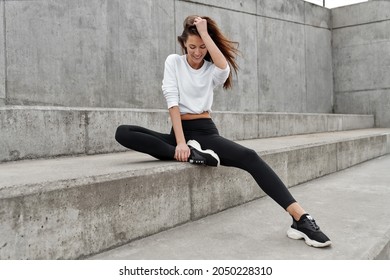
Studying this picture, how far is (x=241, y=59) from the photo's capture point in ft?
22.3

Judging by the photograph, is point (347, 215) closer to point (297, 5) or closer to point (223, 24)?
point (223, 24)

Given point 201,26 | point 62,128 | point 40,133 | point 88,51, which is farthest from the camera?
point 88,51

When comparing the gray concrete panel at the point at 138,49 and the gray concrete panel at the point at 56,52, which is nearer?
the gray concrete panel at the point at 56,52

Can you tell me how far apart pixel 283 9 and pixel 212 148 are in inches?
257

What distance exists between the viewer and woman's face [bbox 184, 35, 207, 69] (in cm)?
228

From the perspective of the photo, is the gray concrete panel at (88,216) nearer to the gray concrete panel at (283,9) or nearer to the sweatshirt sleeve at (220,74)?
the sweatshirt sleeve at (220,74)

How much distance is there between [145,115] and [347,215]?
6.85 ft

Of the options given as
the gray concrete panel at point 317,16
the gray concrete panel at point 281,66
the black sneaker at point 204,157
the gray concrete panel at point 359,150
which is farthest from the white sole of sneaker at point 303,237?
the gray concrete panel at point 317,16

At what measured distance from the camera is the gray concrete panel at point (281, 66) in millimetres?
7305

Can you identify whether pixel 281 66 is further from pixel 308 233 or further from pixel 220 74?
pixel 308 233

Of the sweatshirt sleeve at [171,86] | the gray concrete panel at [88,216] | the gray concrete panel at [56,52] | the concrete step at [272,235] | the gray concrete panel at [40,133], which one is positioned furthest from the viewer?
the gray concrete panel at [56,52]

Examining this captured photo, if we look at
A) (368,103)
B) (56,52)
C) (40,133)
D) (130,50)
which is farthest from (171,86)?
(368,103)

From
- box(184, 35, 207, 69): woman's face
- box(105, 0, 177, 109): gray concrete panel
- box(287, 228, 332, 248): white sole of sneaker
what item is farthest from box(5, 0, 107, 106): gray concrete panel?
box(287, 228, 332, 248): white sole of sneaker

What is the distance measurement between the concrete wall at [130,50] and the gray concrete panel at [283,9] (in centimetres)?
2
